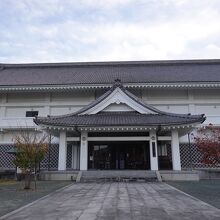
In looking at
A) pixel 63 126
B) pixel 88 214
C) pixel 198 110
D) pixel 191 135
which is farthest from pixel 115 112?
pixel 88 214

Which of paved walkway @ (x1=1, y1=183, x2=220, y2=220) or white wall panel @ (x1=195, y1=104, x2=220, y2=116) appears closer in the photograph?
paved walkway @ (x1=1, y1=183, x2=220, y2=220)

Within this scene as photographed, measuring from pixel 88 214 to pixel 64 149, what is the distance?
12007 mm

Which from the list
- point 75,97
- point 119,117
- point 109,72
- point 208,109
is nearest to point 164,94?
point 208,109

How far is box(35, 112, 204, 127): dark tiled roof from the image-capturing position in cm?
1786

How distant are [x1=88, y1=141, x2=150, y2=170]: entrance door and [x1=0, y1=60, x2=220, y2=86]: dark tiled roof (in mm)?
6938

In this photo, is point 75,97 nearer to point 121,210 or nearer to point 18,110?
point 18,110

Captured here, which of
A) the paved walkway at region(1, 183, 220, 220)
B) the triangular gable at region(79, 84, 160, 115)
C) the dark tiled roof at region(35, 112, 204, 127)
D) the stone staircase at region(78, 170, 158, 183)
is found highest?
the triangular gable at region(79, 84, 160, 115)

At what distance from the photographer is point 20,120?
83.5 feet

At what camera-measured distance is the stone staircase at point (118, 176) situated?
56.5 ft

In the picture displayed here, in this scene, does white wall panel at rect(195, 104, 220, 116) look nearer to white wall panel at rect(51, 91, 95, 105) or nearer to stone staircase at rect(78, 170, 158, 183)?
white wall panel at rect(51, 91, 95, 105)

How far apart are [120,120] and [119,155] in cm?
382

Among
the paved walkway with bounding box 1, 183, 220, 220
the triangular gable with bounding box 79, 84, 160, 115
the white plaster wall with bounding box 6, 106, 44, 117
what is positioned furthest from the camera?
the white plaster wall with bounding box 6, 106, 44, 117

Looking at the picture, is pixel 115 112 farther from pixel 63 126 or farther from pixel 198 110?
pixel 198 110

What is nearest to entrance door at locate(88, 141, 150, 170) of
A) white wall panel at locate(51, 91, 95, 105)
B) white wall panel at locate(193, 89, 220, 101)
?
white wall panel at locate(51, 91, 95, 105)
